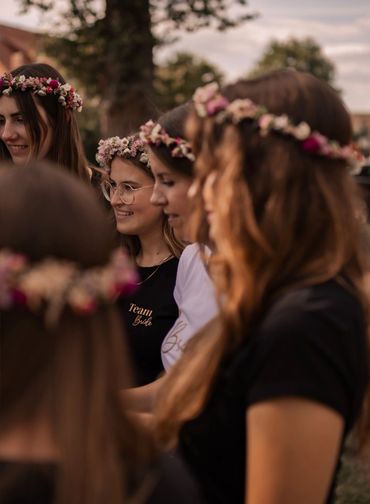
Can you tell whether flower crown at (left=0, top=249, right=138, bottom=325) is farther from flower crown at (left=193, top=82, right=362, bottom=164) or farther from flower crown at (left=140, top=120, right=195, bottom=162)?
flower crown at (left=140, top=120, right=195, bottom=162)

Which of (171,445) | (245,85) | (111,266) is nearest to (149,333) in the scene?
(171,445)

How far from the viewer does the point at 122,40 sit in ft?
52.5

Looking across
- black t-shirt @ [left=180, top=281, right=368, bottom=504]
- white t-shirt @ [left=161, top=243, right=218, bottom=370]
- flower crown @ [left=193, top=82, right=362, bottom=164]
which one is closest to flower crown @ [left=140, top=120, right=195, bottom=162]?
white t-shirt @ [left=161, top=243, right=218, bottom=370]

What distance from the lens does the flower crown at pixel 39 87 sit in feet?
14.1

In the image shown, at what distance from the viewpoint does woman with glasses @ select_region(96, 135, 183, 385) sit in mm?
3529

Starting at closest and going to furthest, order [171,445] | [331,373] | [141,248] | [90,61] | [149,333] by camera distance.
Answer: [331,373] < [171,445] < [149,333] < [141,248] < [90,61]

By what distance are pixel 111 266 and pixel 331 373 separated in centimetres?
62

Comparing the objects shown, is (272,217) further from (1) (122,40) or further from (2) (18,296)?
(1) (122,40)

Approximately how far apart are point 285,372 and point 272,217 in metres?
0.40

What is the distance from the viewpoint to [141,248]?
3994 mm

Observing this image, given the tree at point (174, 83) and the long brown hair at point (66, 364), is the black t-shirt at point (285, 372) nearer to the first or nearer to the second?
the long brown hair at point (66, 364)

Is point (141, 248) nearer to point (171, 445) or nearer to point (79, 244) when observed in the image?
point (171, 445)

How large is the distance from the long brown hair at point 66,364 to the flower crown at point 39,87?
2.95 meters

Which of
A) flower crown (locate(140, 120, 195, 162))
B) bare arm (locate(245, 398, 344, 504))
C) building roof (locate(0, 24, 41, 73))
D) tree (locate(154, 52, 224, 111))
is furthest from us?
building roof (locate(0, 24, 41, 73))
